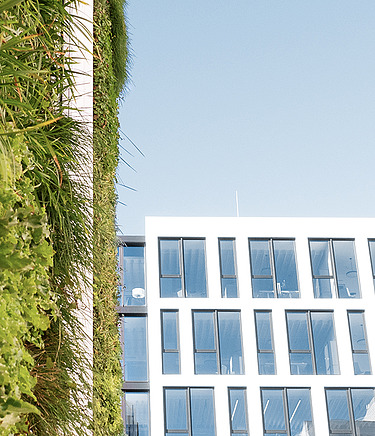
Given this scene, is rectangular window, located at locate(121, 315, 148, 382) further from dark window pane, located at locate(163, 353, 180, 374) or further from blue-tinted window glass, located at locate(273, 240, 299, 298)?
blue-tinted window glass, located at locate(273, 240, 299, 298)

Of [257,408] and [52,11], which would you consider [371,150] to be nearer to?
[257,408]

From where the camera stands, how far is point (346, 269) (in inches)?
667

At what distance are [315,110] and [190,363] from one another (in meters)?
15.2

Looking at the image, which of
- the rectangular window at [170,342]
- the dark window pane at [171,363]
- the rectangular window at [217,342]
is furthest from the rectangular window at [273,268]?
the dark window pane at [171,363]

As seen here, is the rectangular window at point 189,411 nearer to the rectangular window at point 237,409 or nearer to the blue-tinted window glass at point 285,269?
the rectangular window at point 237,409

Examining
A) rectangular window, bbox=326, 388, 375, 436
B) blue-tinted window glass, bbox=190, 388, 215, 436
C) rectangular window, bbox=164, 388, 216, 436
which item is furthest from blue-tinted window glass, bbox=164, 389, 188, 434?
rectangular window, bbox=326, 388, 375, 436

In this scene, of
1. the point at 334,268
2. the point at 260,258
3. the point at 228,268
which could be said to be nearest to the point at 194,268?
the point at 228,268

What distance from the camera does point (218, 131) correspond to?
28.4 m

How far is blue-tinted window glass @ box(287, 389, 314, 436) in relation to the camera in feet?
51.7

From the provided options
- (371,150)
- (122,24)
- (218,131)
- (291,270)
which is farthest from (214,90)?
(122,24)

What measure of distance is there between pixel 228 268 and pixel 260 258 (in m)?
0.88

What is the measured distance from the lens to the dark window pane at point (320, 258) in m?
16.9

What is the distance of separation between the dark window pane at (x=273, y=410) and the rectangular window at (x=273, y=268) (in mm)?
2262

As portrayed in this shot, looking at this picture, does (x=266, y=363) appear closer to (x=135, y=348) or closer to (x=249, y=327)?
(x=249, y=327)
